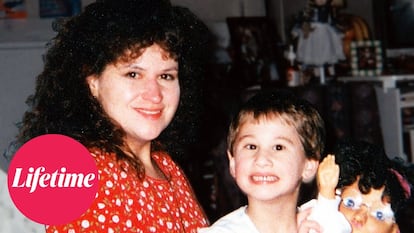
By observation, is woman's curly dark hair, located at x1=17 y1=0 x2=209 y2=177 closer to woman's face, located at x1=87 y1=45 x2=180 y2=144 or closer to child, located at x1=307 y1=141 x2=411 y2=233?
woman's face, located at x1=87 y1=45 x2=180 y2=144

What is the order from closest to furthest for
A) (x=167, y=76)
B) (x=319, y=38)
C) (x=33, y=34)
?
(x=167, y=76) → (x=33, y=34) → (x=319, y=38)

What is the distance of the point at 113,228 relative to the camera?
2.27 feet

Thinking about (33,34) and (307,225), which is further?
(33,34)

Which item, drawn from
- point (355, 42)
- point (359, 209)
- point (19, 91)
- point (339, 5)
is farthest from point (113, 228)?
point (339, 5)

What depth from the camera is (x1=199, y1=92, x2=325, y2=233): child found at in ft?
2.28

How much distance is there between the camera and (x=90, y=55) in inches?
29.6

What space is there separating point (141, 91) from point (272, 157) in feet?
0.58

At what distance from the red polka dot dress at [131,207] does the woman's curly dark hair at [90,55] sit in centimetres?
4

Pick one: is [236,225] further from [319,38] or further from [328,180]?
[319,38]

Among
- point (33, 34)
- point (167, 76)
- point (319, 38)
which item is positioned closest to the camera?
point (167, 76)

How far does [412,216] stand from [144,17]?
57 centimetres

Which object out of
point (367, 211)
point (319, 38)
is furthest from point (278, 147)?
point (319, 38)

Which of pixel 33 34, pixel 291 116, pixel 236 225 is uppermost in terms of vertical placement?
pixel 33 34

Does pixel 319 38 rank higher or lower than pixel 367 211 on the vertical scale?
higher
